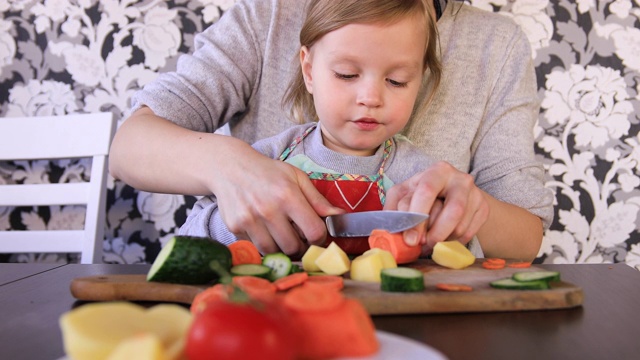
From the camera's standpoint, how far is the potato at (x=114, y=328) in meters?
0.38

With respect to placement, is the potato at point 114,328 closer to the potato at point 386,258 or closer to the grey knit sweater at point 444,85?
the potato at point 386,258

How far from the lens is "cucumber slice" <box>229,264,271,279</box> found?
2.56ft

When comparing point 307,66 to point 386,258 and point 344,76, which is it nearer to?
point 344,76

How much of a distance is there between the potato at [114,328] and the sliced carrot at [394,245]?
0.51 m

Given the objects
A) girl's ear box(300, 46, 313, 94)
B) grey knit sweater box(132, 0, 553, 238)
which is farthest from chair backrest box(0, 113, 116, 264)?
girl's ear box(300, 46, 313, 94)

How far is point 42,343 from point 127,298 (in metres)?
0.22

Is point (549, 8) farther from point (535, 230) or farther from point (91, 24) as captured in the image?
point (91, 24)

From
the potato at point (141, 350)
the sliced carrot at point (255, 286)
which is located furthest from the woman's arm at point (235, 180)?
the potato at point (141, 350)

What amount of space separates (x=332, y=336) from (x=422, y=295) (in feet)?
1.14

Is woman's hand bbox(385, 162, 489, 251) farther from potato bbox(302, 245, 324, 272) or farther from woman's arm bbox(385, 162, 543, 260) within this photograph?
potato bbox(302, 245, 324, 272)

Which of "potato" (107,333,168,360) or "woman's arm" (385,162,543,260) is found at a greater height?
"potato" (107,333,168,360)

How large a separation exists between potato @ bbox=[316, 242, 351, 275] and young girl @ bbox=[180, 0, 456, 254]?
0.24m

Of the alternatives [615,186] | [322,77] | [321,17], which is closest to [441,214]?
[322,77]

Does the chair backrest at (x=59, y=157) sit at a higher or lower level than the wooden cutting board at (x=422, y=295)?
lower
